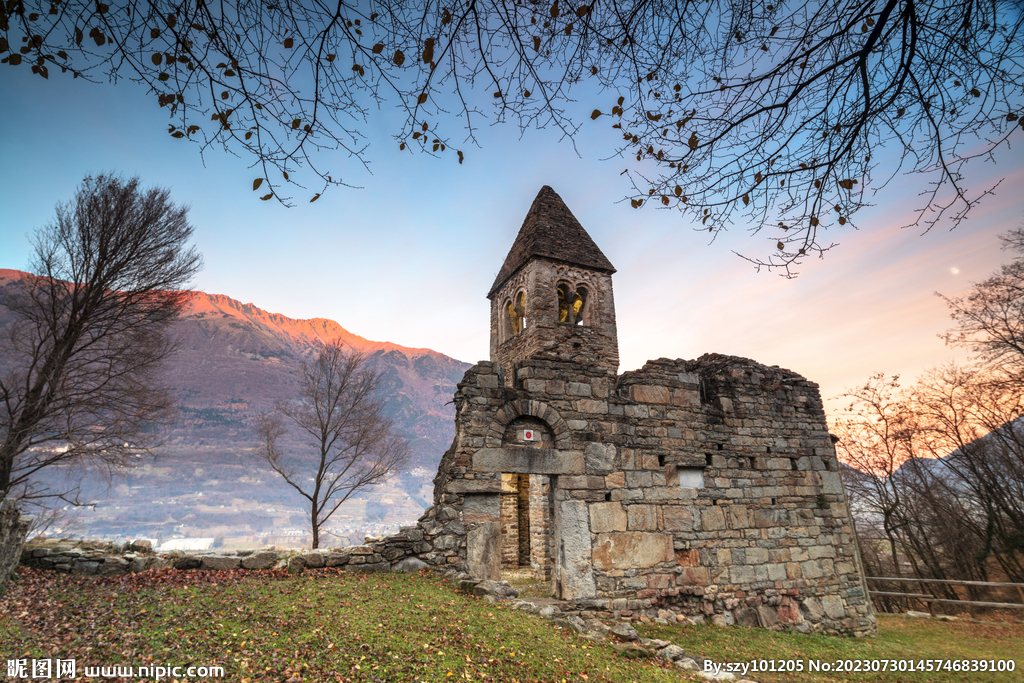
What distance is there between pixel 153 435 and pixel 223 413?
89185mm

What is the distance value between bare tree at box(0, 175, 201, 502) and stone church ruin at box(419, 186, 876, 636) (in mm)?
8840

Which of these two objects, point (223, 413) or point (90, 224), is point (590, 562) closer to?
point (90, 224)

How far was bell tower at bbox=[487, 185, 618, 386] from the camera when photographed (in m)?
18.8

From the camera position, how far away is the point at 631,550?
760 cm

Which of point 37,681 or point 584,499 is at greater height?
point 584,499

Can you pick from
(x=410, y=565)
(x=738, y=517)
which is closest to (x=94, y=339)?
(x=410, y=565)

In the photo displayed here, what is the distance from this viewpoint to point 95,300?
10711mm

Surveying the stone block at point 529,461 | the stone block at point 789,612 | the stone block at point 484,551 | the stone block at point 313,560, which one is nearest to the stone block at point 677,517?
the stone block at point 529,461

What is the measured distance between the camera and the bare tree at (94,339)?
998 centimetres

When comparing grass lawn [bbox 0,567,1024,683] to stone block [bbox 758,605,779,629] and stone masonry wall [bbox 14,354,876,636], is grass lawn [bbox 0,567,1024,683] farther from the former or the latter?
stone masonry wall [bbox 14,354,876,636]

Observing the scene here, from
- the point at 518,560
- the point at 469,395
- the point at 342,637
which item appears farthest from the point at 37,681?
the point at 518,560

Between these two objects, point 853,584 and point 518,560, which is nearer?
point 853,584

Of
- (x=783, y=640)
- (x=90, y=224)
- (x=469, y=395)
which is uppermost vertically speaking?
(x=90, y=224)

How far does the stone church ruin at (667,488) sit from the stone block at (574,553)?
2 cm
